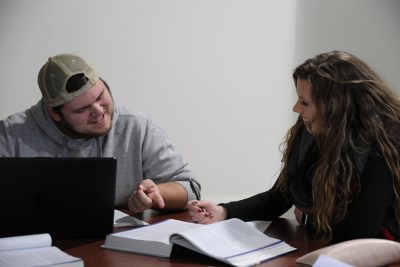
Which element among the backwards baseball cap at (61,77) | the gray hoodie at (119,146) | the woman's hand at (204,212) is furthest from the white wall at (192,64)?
the woman's hand at (204,212)

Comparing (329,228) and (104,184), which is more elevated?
(104,184)

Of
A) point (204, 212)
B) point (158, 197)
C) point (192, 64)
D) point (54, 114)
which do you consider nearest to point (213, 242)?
point (204, 212)

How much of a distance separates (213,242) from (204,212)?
0.37 meters

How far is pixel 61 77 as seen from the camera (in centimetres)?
193

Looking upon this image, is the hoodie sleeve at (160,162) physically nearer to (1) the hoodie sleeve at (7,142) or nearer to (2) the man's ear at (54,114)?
(2) the man's ear at (54,114)

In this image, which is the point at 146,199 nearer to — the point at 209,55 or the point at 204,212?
the point at 204,212

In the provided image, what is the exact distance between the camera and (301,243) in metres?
1.51

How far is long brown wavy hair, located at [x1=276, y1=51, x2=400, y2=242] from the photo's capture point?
5.13 feet

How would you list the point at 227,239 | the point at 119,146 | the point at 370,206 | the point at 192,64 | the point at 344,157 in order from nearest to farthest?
1. the point at 227,239
2. the point at 370,206
3. the point at 344,157
4. the point at 119,146
5. the point at 192,64

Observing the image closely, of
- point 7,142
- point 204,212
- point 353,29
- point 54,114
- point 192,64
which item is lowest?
point 204,212

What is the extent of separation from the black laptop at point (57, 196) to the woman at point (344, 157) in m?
0.33

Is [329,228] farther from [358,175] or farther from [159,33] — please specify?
[159,33]

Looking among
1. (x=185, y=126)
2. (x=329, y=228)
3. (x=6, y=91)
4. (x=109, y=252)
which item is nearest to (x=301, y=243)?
(x=329, y=228)

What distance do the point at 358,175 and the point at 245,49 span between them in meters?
1.59
